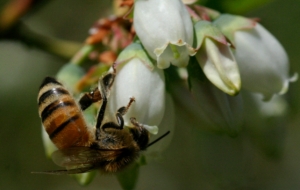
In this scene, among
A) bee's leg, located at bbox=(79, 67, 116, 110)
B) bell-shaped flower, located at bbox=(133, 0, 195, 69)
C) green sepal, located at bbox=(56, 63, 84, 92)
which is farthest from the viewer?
green sepal, located at bbox=(56, 63, 84, 92)

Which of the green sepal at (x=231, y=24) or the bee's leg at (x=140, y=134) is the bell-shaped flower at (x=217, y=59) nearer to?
the green sepal at (x=231, y=24)

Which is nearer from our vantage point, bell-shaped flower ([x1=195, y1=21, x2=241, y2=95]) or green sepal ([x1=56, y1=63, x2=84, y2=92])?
bell-shaped flower ([x1=195, y1=21, x2=241, y2=95])

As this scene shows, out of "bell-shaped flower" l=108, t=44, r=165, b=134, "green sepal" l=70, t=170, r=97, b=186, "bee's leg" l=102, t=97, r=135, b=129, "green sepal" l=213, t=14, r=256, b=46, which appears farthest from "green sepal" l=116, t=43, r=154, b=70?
"green sepal" l=70, t=170, r=97, b=186

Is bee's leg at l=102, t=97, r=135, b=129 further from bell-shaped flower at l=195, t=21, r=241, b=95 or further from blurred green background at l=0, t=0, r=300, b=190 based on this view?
blurred green background at l=0, t=0, r=300, b=190

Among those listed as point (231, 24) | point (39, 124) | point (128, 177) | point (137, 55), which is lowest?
point (39, 124)

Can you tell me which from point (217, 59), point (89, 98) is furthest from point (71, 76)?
point (217, 59)

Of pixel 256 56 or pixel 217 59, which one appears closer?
pixel 217 59

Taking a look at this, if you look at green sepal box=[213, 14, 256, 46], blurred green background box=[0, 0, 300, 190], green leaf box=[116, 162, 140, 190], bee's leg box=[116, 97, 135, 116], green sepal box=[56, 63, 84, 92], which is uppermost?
bee's leg box=[116, 97, 135, 116]

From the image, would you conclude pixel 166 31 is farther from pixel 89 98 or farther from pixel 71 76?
pixel 71 76
